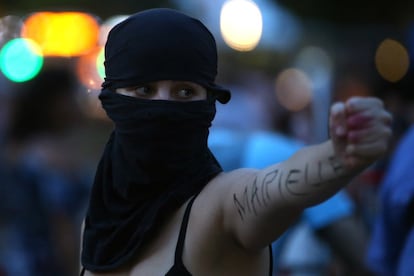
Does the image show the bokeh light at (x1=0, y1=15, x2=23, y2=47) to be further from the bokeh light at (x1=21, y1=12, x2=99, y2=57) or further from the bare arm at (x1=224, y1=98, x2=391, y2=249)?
the bokeh light at (x1=21, y1=12, x2=99, y2=57)

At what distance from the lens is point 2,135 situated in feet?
26.8

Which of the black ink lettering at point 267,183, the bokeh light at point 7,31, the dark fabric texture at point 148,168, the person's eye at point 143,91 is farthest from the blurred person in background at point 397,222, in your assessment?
the bokeh light at point 7,31

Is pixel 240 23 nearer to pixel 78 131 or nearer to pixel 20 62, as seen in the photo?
pixel 20 62

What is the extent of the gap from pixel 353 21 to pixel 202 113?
22910mm

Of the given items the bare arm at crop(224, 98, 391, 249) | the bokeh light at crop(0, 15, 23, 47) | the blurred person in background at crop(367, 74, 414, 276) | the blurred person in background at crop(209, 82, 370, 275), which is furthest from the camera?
the bokeh light at crop(0, 15, 23, 47)

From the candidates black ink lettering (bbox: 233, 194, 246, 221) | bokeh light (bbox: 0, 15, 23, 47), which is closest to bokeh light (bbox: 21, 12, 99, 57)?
bokeh light (bbox: 0, 15, 23, 47)

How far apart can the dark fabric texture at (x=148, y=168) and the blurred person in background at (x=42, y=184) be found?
12.5 feet

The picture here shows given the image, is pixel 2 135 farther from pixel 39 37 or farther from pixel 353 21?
pixel 353 21

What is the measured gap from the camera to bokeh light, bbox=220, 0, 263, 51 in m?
13.1

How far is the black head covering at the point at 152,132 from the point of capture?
10.5ft

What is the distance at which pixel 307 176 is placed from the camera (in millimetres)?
2729

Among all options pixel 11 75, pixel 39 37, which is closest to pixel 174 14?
pixel 11 75

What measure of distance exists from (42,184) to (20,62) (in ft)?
12.0

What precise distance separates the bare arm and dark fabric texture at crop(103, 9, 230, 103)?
348 millimetres
